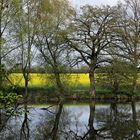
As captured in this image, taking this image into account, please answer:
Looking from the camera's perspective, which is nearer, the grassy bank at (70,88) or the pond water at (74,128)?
the pond water at (74,128)

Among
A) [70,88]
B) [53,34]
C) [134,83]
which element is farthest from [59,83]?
[134,83]

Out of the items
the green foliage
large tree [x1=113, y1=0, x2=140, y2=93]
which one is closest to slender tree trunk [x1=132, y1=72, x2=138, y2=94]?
large tree [x1=113, y1=0, x2=140, y2=93]

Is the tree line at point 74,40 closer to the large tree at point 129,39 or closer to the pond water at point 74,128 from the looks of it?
the large tree at point 129,39

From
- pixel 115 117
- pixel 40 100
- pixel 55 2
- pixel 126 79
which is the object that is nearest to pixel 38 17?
pixel 55 2

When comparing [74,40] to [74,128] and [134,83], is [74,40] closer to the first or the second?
[134,83]

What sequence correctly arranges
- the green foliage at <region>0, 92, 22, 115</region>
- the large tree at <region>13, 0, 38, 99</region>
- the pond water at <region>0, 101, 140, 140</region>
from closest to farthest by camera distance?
the green foliage at <region>0, 92, 22, 115</region> → the pond water at <region>0, 101, 140, 140</region> → the large tree at <region>13, 0, 38, 99</region>

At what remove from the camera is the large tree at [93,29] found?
54250 mm

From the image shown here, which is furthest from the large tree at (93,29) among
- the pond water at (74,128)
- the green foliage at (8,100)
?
the green foliage at (8,100)

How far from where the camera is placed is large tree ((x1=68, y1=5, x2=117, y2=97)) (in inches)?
2136

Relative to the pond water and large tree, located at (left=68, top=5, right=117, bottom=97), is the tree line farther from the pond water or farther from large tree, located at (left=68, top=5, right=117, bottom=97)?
the pond water

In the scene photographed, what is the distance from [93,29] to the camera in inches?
2160

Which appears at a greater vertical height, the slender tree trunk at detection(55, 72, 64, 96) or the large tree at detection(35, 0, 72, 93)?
the large tree at detection(35, 0, 72, 93)

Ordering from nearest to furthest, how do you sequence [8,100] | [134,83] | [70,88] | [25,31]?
[8,100] < [25,31] < [70,88] < [134,83]

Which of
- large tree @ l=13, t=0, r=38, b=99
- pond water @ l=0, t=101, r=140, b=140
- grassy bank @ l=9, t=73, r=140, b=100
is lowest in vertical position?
pond water @ l=0, t=101, r=140, b=140
